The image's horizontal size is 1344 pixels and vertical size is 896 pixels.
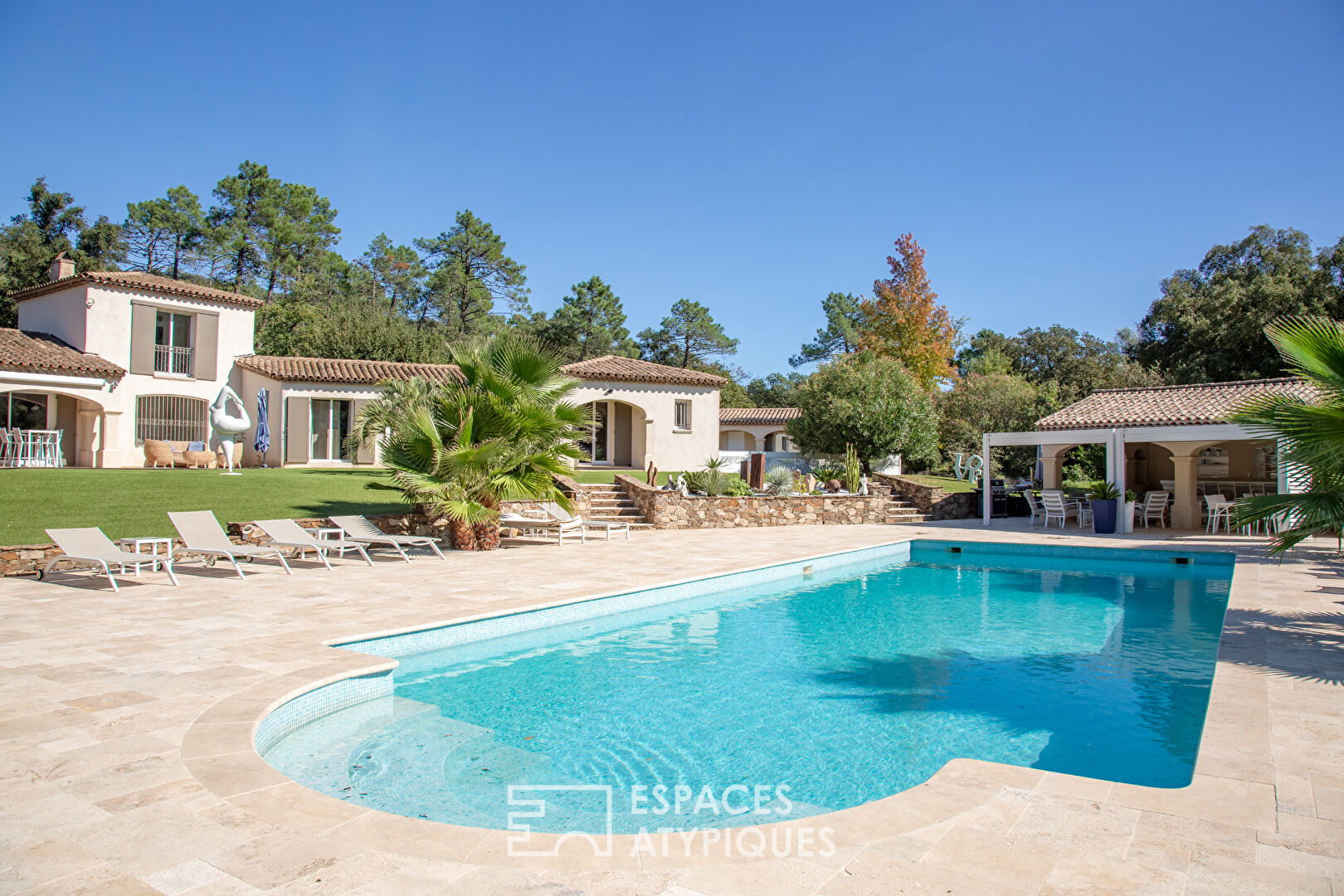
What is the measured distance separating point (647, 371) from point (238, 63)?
14645 millimetres

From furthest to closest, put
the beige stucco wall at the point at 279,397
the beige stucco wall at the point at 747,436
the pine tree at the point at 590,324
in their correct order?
the pine tree at the point at 590,324 → the beige stucco wall at the point at 747,436 → the beige stucco wall at the point at 279,397

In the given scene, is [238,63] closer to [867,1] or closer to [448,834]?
[867,1]

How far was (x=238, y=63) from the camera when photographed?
17.2 metres

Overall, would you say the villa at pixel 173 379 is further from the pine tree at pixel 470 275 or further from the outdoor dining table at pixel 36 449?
the pine tree at pixel 470 275

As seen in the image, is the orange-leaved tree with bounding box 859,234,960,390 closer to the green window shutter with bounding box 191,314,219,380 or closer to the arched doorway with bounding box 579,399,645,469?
the arched doorway with bounding box 579,399,645,469

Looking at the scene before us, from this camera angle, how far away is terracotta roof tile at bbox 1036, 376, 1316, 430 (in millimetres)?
19609

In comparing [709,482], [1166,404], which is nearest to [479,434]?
[709,482]

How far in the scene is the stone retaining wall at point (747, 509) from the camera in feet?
63.2

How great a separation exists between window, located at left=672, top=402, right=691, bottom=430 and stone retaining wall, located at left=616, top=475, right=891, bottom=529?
7.28 m

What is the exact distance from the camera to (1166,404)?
2150cm

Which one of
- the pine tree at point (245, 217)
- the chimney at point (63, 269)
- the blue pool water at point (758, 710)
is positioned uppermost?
the pine tree at point (245, 217)

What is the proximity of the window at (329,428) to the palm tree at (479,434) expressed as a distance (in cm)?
1184

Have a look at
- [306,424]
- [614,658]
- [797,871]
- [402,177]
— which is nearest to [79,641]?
[614,658]

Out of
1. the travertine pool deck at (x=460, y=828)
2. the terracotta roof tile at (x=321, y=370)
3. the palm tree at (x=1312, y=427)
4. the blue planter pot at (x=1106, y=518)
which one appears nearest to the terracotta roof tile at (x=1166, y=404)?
the blue planter pot at (x=1106, y=518)
